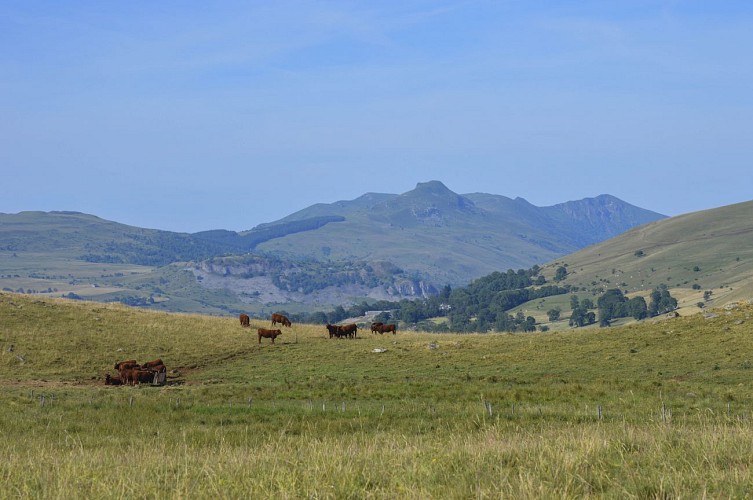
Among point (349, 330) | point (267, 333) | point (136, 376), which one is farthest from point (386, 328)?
point (136, 376)

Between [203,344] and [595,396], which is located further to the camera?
[203,344]

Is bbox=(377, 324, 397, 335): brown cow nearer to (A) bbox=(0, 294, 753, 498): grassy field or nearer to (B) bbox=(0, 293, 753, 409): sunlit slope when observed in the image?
(A) bbox=(0, 294, 753, 498): grassy field

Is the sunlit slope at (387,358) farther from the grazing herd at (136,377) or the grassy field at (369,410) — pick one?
the grazing herd at (136,377)

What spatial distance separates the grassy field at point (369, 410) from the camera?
12.0 metres

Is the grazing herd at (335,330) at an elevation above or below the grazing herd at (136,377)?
above

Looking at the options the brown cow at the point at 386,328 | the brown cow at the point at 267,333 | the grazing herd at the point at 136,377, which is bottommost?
the grazing herd at the point at 136,377

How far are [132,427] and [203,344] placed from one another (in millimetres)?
29135

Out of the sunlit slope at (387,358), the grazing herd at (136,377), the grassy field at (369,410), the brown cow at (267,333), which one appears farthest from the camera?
the brown cow at (267,333)

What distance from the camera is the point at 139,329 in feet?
187

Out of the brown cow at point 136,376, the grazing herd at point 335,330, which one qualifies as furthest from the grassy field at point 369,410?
the brown cow at point 136,376

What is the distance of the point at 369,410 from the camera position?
27719 mm

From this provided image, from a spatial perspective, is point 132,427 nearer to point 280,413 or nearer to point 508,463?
point 280,413

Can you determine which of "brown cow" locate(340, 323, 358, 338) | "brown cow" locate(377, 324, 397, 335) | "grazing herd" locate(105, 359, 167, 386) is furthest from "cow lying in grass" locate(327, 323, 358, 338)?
"grazing herd" locate(105, 359, 167, 386)

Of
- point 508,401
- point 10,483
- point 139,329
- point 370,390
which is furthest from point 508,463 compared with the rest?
point 139,329
